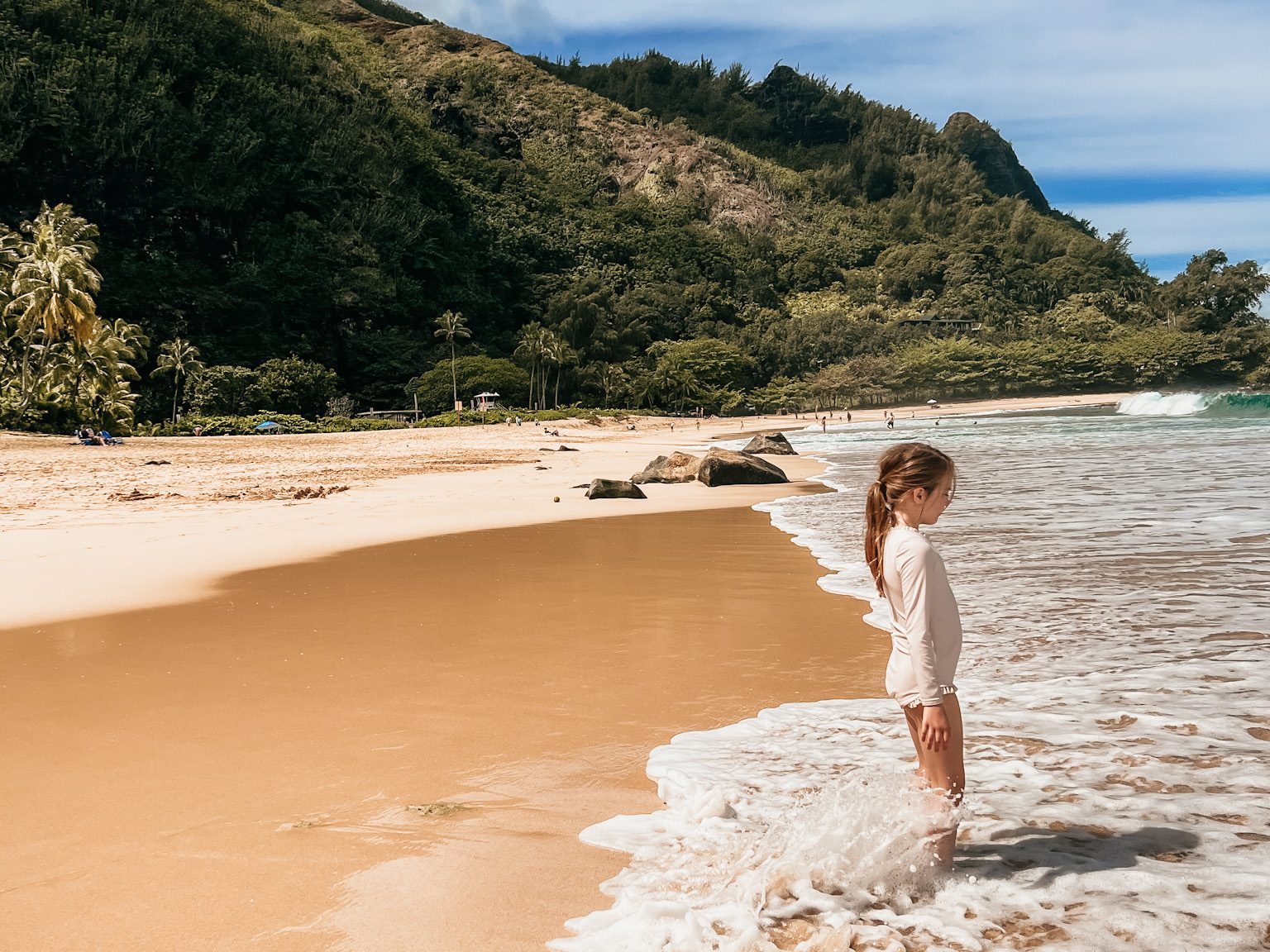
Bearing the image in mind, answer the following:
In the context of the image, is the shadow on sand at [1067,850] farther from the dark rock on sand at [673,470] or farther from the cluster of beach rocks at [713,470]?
the dark rock on sand at [673,470]

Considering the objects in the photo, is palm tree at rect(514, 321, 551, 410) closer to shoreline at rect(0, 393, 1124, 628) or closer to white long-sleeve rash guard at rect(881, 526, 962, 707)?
shoreline at rect(0, 393, 1124, 628)

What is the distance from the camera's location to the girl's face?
319cm

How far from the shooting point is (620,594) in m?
8.30

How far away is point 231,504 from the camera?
55.3 ft

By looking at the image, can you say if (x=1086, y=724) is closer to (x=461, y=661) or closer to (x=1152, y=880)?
(x=1152, y=880)

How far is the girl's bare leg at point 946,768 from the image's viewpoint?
314 centimetres

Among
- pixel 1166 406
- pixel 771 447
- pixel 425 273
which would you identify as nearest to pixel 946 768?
pixel 771 447

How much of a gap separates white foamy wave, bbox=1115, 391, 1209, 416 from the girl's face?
7950 cm

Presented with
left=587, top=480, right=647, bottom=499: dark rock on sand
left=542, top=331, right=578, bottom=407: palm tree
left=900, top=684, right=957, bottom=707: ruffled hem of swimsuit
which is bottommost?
left=587, top=480, right=647, bottom=499: dark rock on sand

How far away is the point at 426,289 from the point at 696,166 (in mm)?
92276

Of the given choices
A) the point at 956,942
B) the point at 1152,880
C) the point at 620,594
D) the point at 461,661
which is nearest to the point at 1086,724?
the point at 1152,880

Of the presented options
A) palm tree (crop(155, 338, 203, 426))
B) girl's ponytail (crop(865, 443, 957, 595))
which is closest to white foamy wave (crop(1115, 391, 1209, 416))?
palm tree (crop(155, 338, 203, 426))

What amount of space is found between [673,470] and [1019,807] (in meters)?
18.3

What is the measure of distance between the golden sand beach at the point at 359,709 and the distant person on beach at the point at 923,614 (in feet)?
3.87
